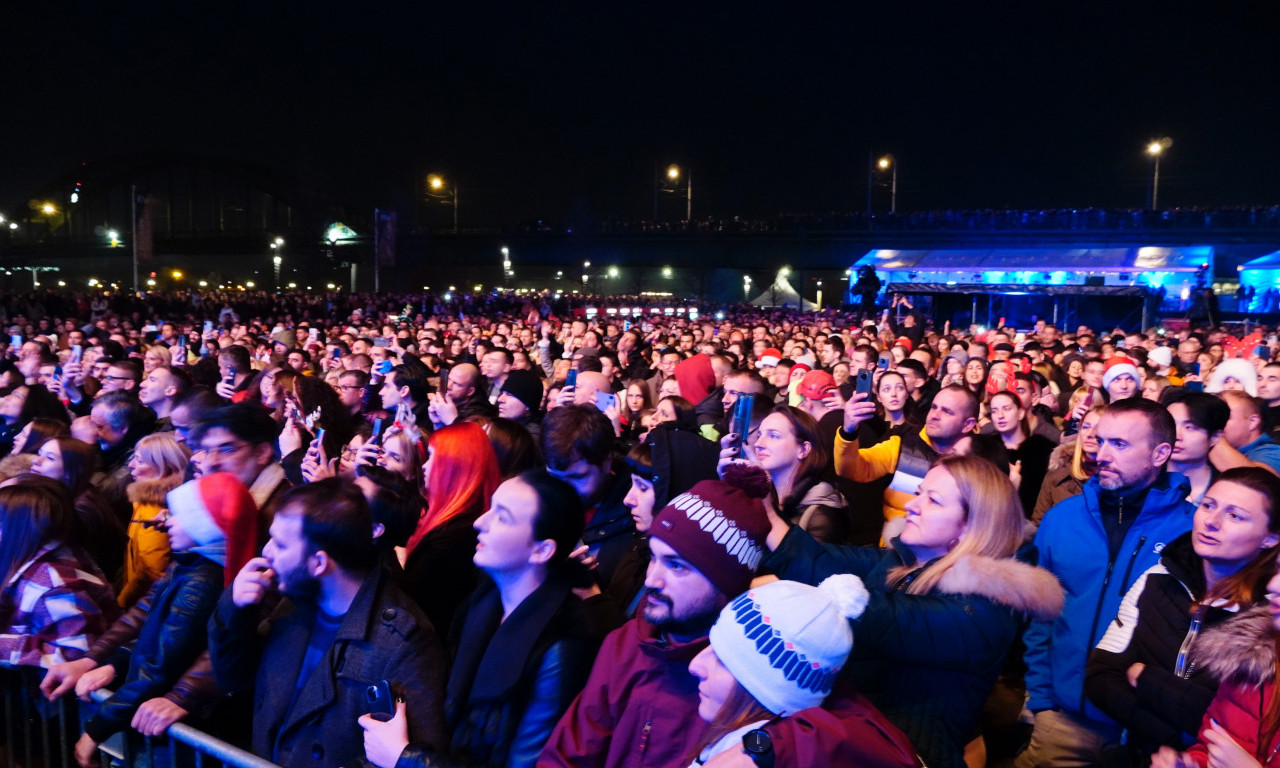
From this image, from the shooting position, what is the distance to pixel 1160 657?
273 centimetres

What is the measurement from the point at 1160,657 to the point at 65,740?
3.78 m

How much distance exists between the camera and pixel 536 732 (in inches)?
98.7

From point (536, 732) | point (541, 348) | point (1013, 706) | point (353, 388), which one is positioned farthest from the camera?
point (541, 348)

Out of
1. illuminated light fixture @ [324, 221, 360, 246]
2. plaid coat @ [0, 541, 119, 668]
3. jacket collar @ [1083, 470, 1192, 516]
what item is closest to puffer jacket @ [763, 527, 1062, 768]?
jacket collar @ [1083, 470, 1192, 516]

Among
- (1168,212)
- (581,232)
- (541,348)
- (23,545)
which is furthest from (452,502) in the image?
(581,232)

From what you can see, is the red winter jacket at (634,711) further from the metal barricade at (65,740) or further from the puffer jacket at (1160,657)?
the puffer jacket at (1160,657)

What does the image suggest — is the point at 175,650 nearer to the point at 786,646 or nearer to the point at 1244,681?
the point at 786,646

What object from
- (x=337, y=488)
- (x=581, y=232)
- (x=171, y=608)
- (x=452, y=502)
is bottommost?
(x=171, y=608)

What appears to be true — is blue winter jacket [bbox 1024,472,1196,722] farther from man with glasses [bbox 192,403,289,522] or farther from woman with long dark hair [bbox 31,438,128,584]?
woman with long dark hair [bbox 31,438,128,584]

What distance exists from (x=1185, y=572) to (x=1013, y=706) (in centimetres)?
198

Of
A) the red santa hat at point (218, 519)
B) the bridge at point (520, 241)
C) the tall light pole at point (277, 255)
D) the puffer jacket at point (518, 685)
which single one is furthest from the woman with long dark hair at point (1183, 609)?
the tall light pole at point (277, 255)

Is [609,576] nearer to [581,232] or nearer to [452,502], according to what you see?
[452,502]

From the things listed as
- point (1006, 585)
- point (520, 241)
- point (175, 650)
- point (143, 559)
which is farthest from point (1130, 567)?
point (520, 241)

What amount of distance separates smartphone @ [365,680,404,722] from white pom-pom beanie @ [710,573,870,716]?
3.74 ft
